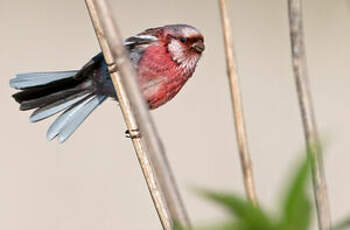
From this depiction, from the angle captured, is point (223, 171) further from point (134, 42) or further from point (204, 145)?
point (134, 42)

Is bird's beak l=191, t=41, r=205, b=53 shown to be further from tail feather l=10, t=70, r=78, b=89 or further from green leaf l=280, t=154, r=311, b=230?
green leaf l=280, t=154, r=311, b=230

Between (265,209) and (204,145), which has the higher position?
(265,209)

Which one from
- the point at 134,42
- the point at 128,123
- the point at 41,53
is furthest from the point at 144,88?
the point at 41,53

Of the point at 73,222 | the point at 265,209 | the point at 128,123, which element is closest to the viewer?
the point at 265,209

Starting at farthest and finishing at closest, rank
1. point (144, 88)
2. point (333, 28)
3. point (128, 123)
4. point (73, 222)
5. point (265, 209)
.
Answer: point (333, 28), point (73, 222), point (144, 88), point (128, 123), point (265, 209)

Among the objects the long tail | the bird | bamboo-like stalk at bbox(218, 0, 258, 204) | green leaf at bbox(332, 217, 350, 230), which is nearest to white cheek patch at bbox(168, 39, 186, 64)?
the bird

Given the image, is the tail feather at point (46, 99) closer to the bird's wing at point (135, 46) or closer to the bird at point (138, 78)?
the bird at point (138, 78)

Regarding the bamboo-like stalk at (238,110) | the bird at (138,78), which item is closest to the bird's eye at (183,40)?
the bird at (138,78)
